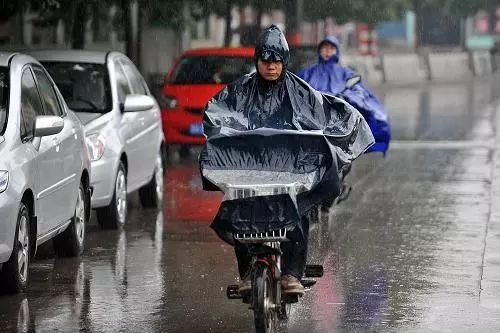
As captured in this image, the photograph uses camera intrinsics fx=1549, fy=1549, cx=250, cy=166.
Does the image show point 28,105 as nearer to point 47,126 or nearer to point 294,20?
point 47,126

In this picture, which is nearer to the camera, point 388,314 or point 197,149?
point 388,314

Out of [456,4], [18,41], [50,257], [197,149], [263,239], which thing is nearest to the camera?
[263,239]

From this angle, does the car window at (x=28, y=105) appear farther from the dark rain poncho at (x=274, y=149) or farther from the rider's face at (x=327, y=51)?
the rider's face at (x=327, y=51)

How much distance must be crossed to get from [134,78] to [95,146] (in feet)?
7.29

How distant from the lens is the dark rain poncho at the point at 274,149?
27.3 feet

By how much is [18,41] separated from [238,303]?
23.8 m

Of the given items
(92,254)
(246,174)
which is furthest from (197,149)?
(246,174)

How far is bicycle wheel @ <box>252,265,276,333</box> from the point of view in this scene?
820cm

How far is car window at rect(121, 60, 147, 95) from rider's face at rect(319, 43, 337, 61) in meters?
1.95

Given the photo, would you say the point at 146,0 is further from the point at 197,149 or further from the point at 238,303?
the point at 238,303

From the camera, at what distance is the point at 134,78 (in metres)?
15.8

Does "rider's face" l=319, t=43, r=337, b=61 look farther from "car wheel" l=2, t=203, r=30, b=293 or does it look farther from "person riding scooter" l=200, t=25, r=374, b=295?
"person riding scooter" l=200, t=25, r=374, b=295

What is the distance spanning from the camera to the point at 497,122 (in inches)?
1200

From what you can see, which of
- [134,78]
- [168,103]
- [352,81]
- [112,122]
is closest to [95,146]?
[112,122]
